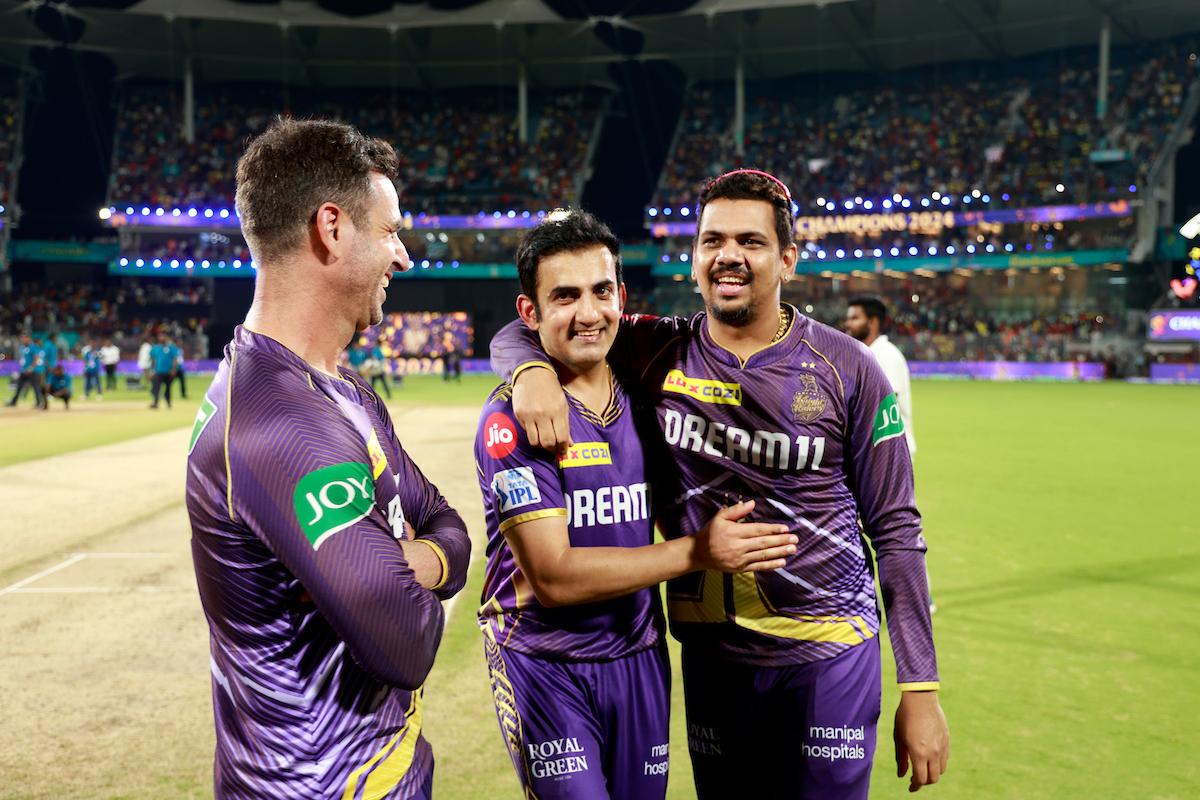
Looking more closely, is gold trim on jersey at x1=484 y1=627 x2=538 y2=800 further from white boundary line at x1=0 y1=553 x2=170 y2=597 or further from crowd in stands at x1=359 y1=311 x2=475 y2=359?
crowd in stands at x1=359 y1=311 x2=475 y2=359

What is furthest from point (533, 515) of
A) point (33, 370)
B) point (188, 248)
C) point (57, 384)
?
point (188, 248)

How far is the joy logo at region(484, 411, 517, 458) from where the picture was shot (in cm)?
303

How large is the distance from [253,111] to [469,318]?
1976 centimetres

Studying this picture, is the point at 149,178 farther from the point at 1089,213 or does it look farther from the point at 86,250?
the point at 1089,213

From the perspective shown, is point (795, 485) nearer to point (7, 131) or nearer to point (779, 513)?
point (779, 513)

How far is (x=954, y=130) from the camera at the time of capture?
5394cm

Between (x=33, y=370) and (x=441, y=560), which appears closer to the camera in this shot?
(x=441, y=560)

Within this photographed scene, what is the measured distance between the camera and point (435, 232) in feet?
185

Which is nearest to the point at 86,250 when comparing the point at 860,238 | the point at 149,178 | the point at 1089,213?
the point at 149,178

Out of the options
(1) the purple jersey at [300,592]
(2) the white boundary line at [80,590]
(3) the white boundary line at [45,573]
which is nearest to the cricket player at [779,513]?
(1) the purple jersey at [300,592]

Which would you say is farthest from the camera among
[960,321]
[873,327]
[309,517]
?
[960,321]

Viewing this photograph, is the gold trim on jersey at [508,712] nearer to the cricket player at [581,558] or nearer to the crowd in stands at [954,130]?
the cricket player at [581,558]

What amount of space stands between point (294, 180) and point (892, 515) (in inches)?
82.6

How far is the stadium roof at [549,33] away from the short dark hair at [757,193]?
161 feet
